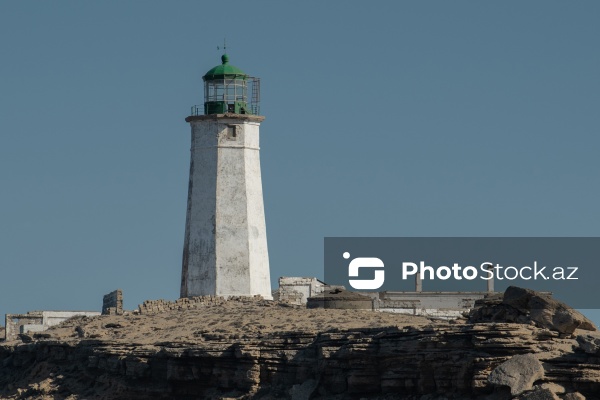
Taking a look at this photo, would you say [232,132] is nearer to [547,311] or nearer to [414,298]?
[414,298]

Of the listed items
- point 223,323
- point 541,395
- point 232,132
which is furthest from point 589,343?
point 232,132

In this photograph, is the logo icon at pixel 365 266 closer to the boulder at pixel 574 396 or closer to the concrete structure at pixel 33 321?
the concrete structure at pixel 33 321

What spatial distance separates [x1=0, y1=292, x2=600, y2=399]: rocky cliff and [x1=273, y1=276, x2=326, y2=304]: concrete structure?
279cm

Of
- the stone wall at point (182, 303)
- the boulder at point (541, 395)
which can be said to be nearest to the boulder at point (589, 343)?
the boulder at point (541, 395)

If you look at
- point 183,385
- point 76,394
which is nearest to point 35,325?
point 76,394

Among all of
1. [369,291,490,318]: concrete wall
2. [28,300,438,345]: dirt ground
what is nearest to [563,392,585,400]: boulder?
[28,300,438,345]: dirt ground

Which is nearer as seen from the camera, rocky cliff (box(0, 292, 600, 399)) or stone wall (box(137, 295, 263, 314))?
rocky cliff (box(0, 292, 600, 399))

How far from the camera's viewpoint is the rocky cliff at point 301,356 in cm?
3581

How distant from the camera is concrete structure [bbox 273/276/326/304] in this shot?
198 ft

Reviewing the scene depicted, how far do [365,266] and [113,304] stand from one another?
335 inches

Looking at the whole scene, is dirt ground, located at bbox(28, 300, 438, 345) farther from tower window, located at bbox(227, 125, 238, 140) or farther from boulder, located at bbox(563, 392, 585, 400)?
boulder, located at bbox(563, 392, 585, 400)

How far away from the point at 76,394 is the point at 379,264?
11363 millimetres

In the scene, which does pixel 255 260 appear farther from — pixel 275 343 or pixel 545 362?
pixel 545 362

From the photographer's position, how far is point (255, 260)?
6162 centimetres
